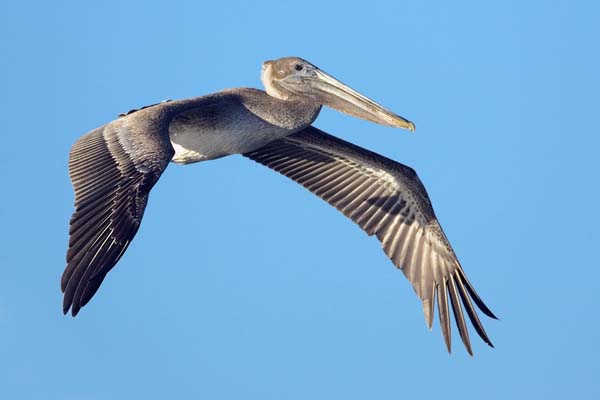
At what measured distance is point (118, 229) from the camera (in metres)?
13.5

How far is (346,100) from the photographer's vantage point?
57.0 feet

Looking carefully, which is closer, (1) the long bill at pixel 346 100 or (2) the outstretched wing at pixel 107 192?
(2) the outstretched wing at pixel 107 192

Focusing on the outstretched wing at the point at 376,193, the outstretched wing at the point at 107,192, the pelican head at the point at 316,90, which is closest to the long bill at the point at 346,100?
the pelican head at the point at 316,90

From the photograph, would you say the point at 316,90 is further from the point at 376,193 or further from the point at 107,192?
the point at 107,192

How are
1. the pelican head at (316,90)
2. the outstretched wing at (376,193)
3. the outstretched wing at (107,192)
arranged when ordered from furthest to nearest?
the outstretched wing at (376,193) < the pelican head at (316,90) < the outstretched wing at (107,192)

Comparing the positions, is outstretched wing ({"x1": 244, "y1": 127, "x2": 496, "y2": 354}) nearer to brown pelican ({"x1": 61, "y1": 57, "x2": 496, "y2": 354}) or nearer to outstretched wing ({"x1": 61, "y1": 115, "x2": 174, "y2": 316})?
brown pelican ({"x1": 61, "y1": 57, "x2": 496, "y2": 354})

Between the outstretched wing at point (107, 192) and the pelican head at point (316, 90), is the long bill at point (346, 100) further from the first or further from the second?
the outstretched wing at point (107, 192)

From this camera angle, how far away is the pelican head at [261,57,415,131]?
1711 cm

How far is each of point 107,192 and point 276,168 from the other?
5.25 metres

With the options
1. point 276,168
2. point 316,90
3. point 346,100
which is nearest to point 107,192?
point 316,90

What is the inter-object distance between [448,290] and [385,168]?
84.2 inches

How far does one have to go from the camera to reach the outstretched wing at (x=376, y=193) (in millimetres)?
18438

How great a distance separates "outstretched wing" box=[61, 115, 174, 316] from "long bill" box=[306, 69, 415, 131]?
9.85 ft

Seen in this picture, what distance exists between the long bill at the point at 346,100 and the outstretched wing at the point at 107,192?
3.00 metres
